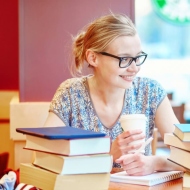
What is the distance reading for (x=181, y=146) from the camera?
166cm

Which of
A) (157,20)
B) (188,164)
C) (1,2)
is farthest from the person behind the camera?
(157,20)

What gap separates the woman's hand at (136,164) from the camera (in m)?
1.84

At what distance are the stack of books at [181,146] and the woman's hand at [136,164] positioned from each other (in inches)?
5.7

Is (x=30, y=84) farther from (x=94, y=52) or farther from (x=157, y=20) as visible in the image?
(x=157, y=20)

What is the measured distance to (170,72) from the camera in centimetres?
894

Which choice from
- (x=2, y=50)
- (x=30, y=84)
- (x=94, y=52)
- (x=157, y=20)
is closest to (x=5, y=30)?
(x=2, y=50)

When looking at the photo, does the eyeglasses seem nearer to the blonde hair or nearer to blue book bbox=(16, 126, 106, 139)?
the blonde hair

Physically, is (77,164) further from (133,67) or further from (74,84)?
(74,84)

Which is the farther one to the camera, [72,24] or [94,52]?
[72,24]

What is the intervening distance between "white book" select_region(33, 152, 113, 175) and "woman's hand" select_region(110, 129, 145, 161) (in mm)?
356

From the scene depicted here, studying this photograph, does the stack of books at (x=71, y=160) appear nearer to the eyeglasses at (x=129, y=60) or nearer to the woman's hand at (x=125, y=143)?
the woman's hand at (x=125, y=143)

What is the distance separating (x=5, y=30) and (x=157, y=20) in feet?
18.8

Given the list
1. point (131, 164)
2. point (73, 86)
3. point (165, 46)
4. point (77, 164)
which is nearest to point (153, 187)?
point (131, 164)

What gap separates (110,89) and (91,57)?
171mm
